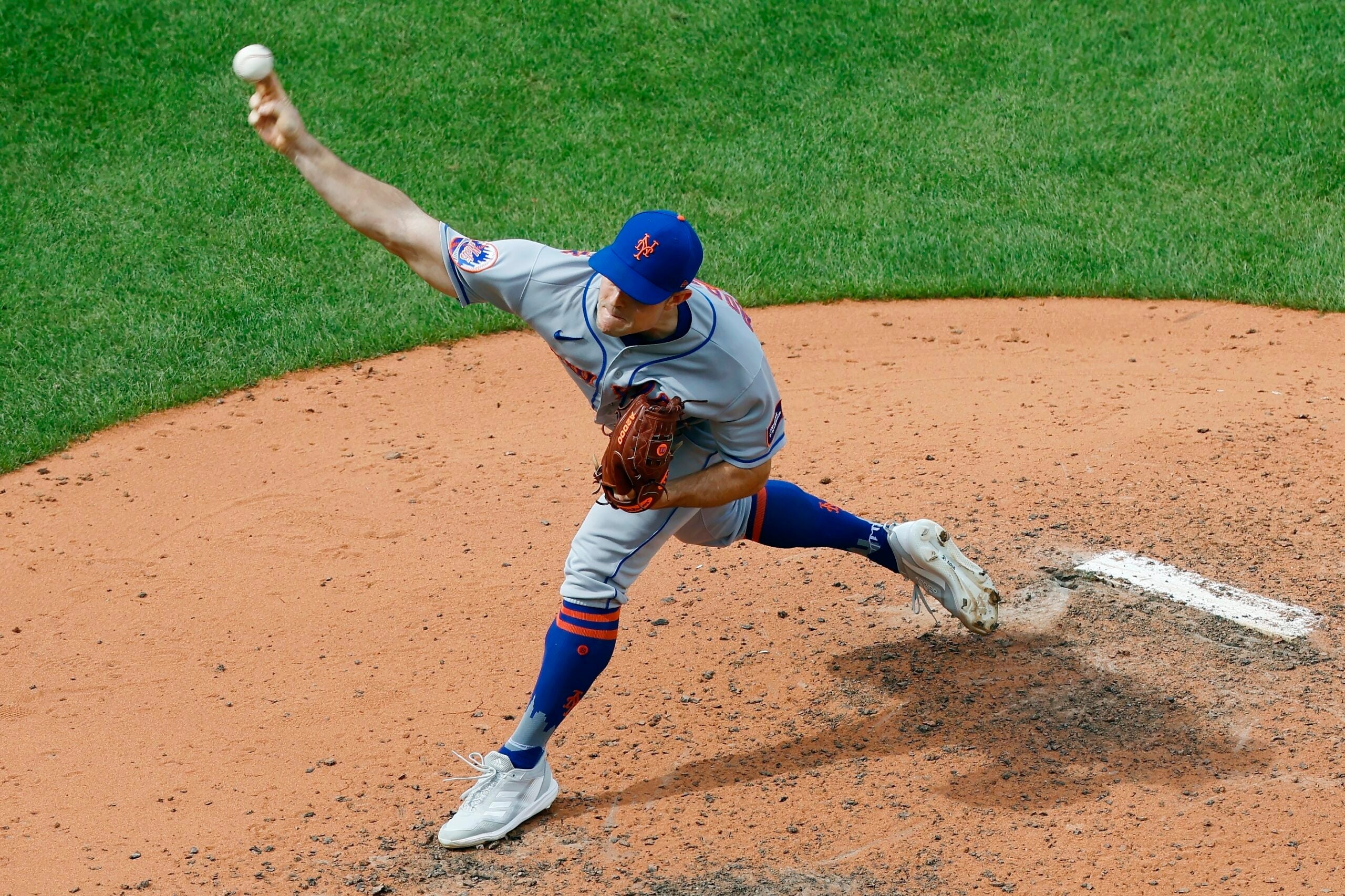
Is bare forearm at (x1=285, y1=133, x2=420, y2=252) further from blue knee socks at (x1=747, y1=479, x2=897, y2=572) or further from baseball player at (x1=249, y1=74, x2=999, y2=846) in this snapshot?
blue knee socks at (x1=747, y1=479, x2=897, y2=572)

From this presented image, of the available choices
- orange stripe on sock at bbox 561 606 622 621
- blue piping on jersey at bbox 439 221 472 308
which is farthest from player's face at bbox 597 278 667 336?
orange stripe on sock at bbox 561 606 622 621

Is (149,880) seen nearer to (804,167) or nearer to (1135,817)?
(1135,817)

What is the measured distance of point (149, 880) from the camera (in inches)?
142

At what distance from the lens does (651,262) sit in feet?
11.1

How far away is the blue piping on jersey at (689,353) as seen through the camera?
11.9 ft

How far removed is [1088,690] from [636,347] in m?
1.78

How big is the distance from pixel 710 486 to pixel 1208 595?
1.95 m

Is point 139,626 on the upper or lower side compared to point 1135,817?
upper

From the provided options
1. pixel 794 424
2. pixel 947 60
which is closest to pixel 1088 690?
pixel 794 424

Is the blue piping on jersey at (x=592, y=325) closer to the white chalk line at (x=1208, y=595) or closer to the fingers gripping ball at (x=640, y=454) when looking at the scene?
the fingers gripping ball at (x=640, y=454)

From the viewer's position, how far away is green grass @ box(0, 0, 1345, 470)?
306 inches

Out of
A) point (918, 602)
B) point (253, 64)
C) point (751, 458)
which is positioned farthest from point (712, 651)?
point (253, 64)

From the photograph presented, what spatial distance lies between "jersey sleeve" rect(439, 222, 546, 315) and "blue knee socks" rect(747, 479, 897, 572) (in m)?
1.05

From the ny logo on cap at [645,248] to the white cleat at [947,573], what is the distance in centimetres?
149
